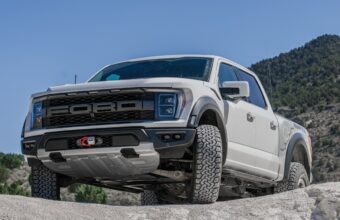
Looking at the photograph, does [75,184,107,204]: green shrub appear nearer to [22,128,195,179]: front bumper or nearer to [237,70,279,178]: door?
[237,70,279,178]: door

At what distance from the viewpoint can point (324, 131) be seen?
265 feet

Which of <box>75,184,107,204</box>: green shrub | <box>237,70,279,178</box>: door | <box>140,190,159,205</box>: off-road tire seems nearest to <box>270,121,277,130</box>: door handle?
<box>237,70,279,178</box>: door

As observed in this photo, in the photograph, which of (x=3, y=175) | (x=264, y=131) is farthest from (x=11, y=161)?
(x=264, y=131)

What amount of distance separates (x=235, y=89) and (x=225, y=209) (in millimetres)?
1920

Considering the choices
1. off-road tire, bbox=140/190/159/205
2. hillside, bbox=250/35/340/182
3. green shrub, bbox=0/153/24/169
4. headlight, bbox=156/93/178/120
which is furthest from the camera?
hillside, bbox=250/35/340/182

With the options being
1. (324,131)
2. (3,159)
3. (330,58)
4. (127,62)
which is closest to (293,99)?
(324,131)

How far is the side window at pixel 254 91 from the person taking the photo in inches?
338

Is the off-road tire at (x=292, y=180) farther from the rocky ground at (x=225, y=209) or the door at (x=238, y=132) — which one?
the rocky ground at (x=225, y=209)

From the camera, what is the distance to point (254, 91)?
8.82 m

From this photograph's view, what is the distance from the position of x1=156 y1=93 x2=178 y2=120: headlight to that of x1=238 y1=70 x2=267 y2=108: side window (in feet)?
6.52

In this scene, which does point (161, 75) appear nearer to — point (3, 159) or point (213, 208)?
point (213, 208)

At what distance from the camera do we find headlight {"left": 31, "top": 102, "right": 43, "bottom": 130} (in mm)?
7004

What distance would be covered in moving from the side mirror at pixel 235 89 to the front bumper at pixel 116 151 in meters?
1.07

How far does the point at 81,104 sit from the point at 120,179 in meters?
0.88
